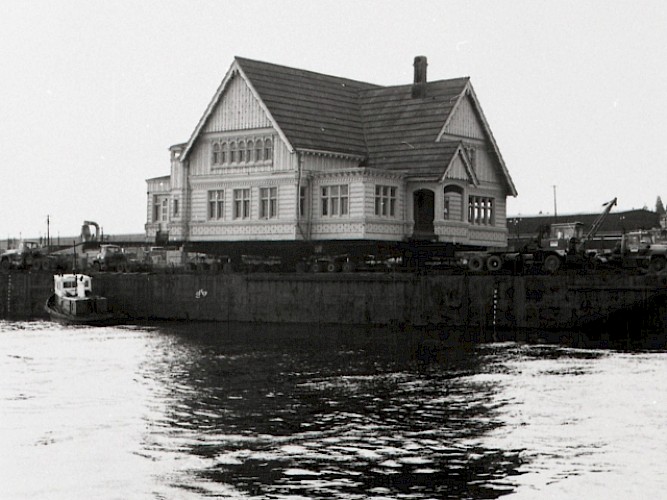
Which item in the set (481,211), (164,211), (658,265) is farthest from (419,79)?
(658,265)

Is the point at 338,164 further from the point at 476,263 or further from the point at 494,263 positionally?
the point at 494,263

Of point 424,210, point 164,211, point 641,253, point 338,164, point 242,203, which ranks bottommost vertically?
point 641,253

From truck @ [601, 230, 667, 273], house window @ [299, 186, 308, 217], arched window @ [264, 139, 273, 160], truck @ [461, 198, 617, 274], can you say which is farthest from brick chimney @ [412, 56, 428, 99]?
truck @ [601, 230, 667, 273]

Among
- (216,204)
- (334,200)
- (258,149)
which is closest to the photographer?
(334,200)

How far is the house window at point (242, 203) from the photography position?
63906 millimetres

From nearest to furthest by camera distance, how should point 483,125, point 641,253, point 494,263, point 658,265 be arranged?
point 658,265 → point 641,253 → point 494,263 → point 483,125

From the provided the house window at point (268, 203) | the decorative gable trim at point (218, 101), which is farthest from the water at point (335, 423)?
the decorative gable trim at point (218, 101)

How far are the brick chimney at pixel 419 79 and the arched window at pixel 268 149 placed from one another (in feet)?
34.2

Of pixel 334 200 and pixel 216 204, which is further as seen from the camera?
pixel 216 204

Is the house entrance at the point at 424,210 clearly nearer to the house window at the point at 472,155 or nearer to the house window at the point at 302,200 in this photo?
the house window at the point at 472,155

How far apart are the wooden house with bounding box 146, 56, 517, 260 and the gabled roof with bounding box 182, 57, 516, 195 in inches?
3.5

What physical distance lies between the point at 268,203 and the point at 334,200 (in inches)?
185

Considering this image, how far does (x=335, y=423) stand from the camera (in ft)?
82.2

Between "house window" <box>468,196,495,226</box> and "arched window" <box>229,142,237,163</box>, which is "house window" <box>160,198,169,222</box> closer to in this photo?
"arched window" <box>229,142,237,163</box>
